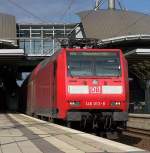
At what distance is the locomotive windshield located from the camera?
69.8ft

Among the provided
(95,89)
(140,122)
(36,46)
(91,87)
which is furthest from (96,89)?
(36,46)

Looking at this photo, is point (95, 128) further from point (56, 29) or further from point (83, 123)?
point (56, 29)

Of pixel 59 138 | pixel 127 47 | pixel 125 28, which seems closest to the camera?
pixel 59 138

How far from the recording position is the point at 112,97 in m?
20.8

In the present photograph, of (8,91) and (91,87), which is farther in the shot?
(8,91)

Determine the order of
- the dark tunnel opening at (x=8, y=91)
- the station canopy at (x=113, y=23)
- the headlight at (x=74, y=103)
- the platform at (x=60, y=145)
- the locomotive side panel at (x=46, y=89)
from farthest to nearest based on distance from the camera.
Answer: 1. the station canopy at (x=113, y=23)
2. the dark tunnel opening at (x=8, y=91)
3. the locomotive side panel at (x=46, y=89)
4. the headlight at (x=74, y=103)
5. the platform at (x=60, y=145)

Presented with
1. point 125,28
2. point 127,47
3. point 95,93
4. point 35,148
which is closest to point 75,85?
point 95,93

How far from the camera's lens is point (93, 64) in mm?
21500

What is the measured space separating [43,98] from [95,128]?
6.28m

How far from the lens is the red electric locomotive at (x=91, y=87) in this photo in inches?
814

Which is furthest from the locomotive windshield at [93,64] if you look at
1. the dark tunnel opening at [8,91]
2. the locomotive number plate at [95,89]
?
the dark tunnel opening at [8,91]

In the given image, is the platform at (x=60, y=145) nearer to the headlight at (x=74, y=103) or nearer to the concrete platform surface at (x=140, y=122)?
the headlight at (x=74, y=103)

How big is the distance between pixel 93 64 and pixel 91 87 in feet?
3.31

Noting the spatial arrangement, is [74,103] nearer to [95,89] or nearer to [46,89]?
[95,89]
